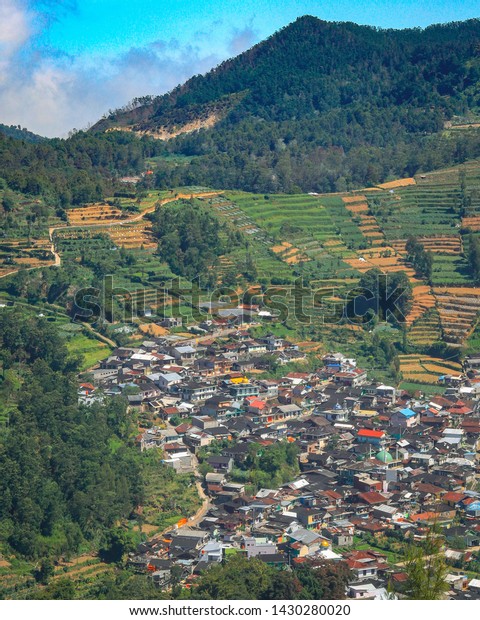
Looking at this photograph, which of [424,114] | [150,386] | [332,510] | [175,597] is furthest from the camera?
[424,114]

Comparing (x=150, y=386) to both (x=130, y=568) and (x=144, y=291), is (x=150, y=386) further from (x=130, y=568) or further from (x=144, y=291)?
(x=130, y=568)

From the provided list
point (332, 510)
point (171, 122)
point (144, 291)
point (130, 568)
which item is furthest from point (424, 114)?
point (130, 568)

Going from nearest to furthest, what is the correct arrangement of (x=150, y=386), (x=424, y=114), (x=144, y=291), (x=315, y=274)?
(x=150, y=386) → (x=144, y=291) → (x=315, y=274) → (x=424, y=114)

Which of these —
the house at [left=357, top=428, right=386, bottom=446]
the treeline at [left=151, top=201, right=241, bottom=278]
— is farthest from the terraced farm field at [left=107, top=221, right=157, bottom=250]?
the house at [left=357, top=428, right=386, bottom=446]

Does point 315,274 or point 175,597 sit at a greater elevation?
point 315,274

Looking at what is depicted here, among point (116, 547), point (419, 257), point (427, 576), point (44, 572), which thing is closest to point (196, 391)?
point (116, 547)

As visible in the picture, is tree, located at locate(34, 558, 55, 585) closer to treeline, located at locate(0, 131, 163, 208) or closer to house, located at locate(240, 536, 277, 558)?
house, located at locate(240, 536, 277, 558)
